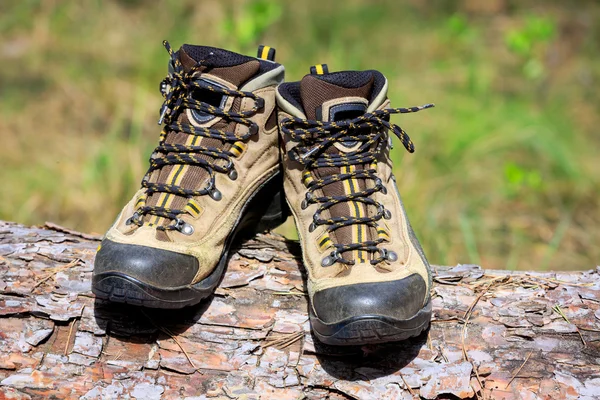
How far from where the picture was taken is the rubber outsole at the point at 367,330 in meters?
1.28

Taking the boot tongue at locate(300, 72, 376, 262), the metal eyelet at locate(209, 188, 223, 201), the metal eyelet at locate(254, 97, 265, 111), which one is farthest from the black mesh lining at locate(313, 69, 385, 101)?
the metal eyelet at locate(209, 188, 223, 201)

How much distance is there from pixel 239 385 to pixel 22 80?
12.7 feet

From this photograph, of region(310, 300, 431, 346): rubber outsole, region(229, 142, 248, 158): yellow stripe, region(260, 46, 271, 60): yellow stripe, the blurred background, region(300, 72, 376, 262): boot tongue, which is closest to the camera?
region(310, 300, 431, 346): rubber outsole

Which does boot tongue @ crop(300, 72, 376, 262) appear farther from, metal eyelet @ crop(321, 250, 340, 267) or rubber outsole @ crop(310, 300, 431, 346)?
rubber outsole @ crop(310, 300, 431, 346)

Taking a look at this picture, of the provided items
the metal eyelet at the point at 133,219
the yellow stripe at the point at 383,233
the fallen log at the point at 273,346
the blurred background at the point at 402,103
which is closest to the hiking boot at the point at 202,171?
the metal eyelet at the point at 133,219

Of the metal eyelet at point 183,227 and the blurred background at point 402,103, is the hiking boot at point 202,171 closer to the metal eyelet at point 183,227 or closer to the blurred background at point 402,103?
the metal eyelet at point 183,227

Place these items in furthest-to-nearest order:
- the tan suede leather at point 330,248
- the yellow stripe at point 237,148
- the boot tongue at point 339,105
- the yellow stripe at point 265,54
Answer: the yellow stripe at point 265,54
the yellow stripe at point 237,148
the boot tongue at point 339,105
the tan suede leather at point 330,248

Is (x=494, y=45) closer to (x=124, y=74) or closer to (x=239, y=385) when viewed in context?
(x=124, y=74)

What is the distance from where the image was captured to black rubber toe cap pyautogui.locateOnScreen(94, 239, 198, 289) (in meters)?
1.34

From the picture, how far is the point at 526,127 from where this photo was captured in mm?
3857

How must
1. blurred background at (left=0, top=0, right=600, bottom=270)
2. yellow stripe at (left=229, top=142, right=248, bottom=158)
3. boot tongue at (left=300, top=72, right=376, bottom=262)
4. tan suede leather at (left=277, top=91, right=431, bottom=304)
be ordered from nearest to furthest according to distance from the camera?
tan suede leather at (left=277, top=91, right=431, bottom=304) < boot tongue at (left=300, top=72, right=376, bottom=262) < yellow stripe at (left=229, top=142, right=248, bottom=158) < blurred background at (left=0, top=0, right=600, bottom=270)

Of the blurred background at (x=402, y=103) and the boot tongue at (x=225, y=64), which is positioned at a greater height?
the blurred background at (x=402, y=103)

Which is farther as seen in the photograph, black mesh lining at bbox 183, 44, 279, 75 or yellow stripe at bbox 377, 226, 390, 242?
black mesh lining at bbox 183, 44, 279, 75

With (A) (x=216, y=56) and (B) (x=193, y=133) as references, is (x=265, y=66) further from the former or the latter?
(B) (x=193, y=133)
